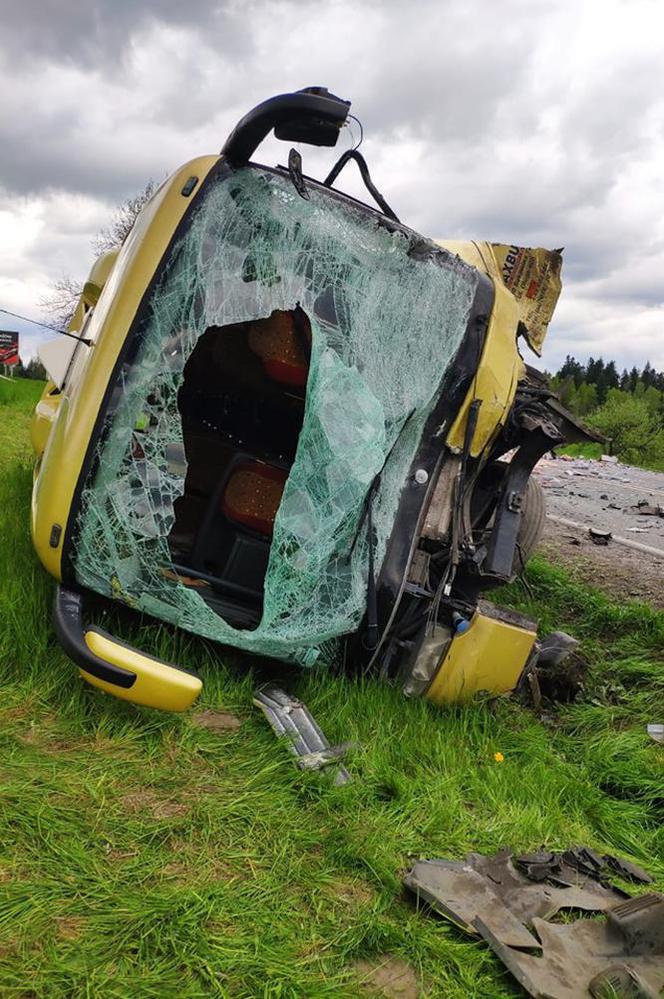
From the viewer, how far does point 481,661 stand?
3.15 m

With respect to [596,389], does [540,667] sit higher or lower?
lower

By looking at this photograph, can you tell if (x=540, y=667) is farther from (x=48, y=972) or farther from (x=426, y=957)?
(x=48, y=972)

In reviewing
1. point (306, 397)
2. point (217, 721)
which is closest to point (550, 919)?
point (217, 721)

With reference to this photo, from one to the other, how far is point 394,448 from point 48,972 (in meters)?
1.97

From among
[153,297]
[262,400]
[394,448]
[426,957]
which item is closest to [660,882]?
[426,957]

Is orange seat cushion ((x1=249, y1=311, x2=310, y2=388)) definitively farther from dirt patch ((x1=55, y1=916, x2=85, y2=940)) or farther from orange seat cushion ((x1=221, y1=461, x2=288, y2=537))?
dirt patch ((x1=55, y1=916, x2=85, y2=940))

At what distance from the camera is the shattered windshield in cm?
271

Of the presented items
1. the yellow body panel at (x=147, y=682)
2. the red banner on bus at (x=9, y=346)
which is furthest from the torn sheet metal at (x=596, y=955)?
the red banner on bus at (x=9, y=346)

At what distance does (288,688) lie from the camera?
9.92ft

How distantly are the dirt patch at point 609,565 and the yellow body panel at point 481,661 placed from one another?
2.26 metres

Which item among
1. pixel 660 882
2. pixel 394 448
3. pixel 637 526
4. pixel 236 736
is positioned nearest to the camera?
pixel 660 882

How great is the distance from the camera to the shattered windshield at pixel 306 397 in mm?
2713

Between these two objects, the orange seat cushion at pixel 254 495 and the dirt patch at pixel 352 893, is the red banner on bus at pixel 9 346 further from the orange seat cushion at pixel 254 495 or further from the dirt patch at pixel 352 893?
the dirt patch at pixel 352 893

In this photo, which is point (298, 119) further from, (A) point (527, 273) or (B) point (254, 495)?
(A) point (527, 273)
